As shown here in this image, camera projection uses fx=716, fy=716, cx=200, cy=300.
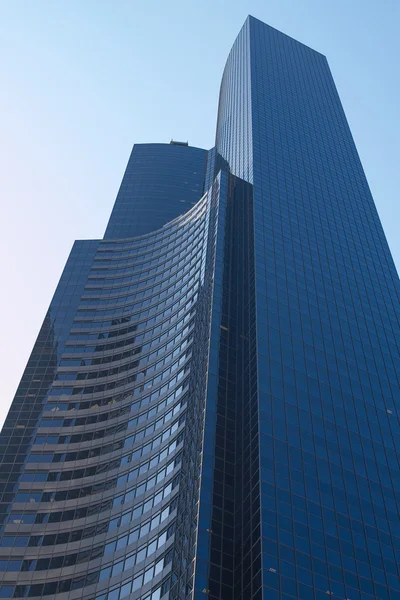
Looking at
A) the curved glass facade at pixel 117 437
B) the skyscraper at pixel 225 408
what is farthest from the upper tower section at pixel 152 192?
the curved glass facade at pixel 117 437

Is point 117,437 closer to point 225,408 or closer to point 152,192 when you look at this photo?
point 225,408

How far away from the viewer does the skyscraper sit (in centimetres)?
7250

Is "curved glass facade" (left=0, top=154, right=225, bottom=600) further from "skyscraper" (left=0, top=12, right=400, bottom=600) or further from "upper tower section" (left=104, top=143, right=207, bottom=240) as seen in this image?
"upper tower section" (left=104, top=143, right=207, bottom=240)

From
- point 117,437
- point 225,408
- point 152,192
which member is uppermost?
point 152,192

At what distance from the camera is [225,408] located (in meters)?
87.2

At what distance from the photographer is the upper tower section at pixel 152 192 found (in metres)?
167

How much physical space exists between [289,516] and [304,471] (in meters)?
7.39

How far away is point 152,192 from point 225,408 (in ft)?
338

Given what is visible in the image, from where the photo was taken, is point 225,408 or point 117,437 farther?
point 117,437

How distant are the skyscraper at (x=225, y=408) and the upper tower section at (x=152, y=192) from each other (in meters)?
15.2

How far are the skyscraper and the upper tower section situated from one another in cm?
1520

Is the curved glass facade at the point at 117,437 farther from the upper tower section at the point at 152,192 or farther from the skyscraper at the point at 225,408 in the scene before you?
the upper tower section at the point at 152,192

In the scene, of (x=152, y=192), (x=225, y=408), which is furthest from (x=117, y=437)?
(x=152, y=192)

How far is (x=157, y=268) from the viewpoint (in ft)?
461
